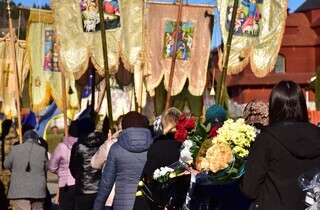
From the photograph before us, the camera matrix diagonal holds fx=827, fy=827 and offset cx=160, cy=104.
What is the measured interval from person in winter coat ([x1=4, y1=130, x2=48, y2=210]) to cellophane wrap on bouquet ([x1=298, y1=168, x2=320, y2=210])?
6740 mm

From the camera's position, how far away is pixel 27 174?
11.2 metres

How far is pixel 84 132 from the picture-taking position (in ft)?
33.9

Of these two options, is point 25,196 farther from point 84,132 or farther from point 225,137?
point 225,137

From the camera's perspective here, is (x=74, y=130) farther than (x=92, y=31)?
No

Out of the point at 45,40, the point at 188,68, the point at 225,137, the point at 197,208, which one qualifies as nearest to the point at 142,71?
the point at 188,68

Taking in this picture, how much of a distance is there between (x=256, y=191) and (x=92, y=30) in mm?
10057

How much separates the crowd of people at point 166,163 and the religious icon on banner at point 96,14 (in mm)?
3958

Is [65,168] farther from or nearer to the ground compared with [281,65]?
farther from the ground

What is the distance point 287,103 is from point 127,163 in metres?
3.55

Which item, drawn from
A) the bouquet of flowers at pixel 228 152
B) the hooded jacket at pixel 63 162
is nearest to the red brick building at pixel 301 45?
the hooded jacket at pixel 63 162

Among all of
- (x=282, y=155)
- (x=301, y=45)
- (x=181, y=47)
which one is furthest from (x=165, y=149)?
(x=301, y=45)

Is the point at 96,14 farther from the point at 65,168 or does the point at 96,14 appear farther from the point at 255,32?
the point at 65,168

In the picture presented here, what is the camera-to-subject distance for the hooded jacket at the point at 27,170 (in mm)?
11086

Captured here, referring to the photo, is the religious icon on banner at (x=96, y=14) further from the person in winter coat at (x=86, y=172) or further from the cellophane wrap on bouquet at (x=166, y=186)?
the cellophane wrap on bouquet at (x=166, y=186)
